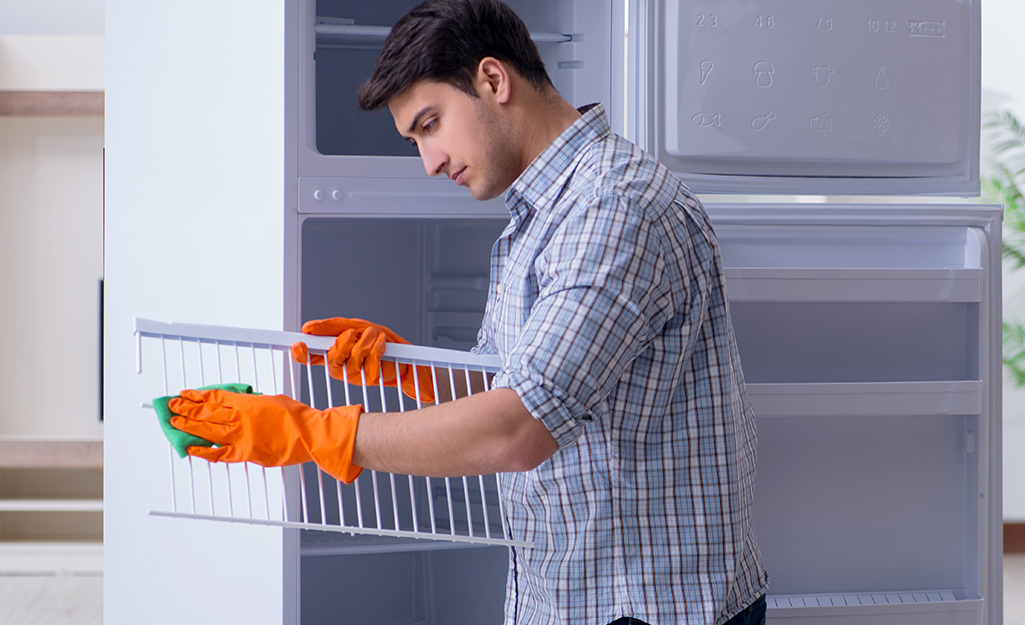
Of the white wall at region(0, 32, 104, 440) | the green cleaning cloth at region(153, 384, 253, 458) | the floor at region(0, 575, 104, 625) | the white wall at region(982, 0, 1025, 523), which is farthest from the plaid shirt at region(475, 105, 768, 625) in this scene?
the white wall at region(0, 32, 104, 440)

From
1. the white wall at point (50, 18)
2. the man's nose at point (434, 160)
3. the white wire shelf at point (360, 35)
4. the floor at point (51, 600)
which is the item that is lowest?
the floor at point (51, 600)

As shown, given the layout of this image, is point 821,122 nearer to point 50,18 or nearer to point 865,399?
point 865,399

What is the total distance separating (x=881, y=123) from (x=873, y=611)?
0.84 m

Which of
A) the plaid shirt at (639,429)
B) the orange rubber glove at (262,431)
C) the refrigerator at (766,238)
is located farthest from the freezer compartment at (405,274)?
the orange rubber glove at (262,431)

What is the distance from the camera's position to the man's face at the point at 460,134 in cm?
94

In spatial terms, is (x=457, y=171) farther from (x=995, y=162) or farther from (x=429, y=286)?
(x=995, y=162)

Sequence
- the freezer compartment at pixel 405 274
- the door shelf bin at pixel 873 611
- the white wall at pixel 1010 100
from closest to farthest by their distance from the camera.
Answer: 1. the door shelf bin at pixel 873 611
2. the freezer compartment at pixel 405 274
3. the white wall at pixel 1010 100

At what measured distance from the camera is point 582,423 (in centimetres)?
79

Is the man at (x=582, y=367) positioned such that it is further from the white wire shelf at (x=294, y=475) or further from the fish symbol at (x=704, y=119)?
the fish symbol at (x=704, y=119)

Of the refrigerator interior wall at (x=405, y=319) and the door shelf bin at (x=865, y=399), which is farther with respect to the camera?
the refrigerator interior wall at (x=405, y=319)

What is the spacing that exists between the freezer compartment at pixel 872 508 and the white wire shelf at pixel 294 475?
1.66ft

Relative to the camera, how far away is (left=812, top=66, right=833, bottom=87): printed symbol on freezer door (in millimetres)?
1399

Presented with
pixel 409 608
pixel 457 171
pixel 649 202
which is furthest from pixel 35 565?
pixel 649 202

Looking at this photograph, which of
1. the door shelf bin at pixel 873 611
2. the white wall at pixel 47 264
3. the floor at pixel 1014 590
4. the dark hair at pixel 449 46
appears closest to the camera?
the dark hair at pixel 449 46
